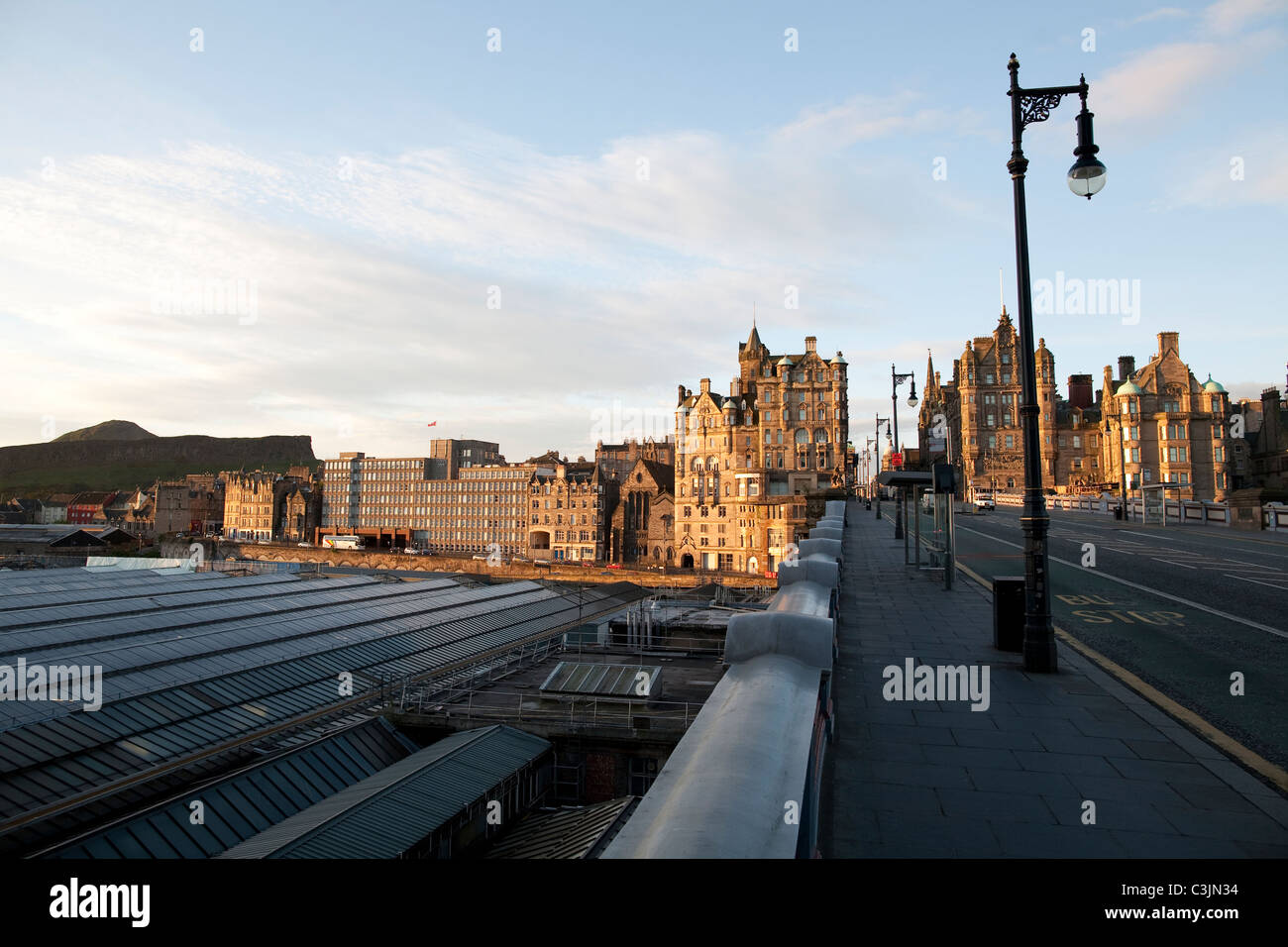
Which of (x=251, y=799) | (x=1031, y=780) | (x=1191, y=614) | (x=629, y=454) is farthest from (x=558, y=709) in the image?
(x=629, y=454)

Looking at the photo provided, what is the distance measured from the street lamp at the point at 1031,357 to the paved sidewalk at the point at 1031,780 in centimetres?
54

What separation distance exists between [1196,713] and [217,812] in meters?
16.8

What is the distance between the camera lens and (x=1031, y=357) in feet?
28.4

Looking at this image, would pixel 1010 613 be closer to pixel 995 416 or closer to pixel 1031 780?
pixel 1031 780

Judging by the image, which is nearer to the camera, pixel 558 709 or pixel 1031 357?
pixel 1031 357

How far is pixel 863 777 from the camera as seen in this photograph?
4.82 metres

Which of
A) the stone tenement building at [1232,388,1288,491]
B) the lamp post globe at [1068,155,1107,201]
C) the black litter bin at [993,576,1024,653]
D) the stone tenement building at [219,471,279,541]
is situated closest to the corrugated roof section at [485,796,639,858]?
the black litter bin at [993,576,1024,653]

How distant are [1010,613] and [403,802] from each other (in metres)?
12.0

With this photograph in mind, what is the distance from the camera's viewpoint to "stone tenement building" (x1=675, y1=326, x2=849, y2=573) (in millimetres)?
81625

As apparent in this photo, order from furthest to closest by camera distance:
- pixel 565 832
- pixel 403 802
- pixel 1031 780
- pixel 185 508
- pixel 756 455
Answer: pixel 185 508, pixel 756 455, pixel 565 832, pixel 403 802, pixel 1031 780

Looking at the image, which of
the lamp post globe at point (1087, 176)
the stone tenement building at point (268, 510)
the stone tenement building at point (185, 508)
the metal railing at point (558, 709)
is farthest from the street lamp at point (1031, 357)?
the stone tenement building at point (185, 508)

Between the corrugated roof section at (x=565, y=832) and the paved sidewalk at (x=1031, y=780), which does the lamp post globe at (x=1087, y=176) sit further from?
the corrugated roof section at (x=565, y=832)

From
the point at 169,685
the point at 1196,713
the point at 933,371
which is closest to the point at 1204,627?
the point at 1196,713

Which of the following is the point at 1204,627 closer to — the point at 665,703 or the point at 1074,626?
the point at 1074,626
